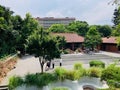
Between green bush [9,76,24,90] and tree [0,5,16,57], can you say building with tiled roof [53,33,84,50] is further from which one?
green bush [9,76,24,90]

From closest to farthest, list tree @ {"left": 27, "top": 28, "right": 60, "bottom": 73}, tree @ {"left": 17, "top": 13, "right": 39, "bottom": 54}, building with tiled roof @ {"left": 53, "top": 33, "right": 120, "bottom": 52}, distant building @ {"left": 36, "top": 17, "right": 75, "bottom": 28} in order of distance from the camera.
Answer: tree @ {"left": 27, "top": 28, "right": 60, "bottom": 73} < tree @ {"left": 17, "top": 13, "right": 39, "bottom": 54} < building with tiled roof @ {"left": 53, "top": 33, "right": 120, "bottom": 52} < distant building @ {"left": 36, "top": 17, "right": 75, "bottom": 28}

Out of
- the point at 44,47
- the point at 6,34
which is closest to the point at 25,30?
the point at 6,34

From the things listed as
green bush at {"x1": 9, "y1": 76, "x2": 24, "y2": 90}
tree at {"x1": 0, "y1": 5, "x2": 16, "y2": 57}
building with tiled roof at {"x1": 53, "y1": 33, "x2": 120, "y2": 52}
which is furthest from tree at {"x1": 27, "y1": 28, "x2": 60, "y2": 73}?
building with tiled roof at {"x1": 53, "y1": 33, "x2": 120, "y2": 52}

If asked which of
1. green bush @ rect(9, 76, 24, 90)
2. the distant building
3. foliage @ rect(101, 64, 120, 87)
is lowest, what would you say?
green bush @ rect(9, 76, 24, 90)

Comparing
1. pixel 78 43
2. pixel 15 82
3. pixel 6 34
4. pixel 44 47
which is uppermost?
pixel 6 34

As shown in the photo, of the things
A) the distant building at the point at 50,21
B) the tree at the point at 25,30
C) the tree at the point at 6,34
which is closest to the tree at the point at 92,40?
the tree at the point at 25,30

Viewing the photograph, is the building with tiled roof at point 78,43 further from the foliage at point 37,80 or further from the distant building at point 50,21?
the distant building at point 50,21

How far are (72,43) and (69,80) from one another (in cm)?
3127

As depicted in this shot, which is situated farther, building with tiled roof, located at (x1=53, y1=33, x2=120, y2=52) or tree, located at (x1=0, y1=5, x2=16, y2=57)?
building with tiled roof, located at (x1=53, y1=33, x2=120, y2=52)

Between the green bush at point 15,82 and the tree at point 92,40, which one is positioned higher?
the tree at point 92,40

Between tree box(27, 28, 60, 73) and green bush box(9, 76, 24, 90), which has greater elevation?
tree box(27, 28, 60, 73)

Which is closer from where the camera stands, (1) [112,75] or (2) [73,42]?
(1) [112,75]

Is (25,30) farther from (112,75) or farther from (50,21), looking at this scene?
(50,21)

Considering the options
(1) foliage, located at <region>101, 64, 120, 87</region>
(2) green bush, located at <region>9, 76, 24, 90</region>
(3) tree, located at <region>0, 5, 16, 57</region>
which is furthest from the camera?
(3) tree, located at <region>0, 5, 16, 57</region>
